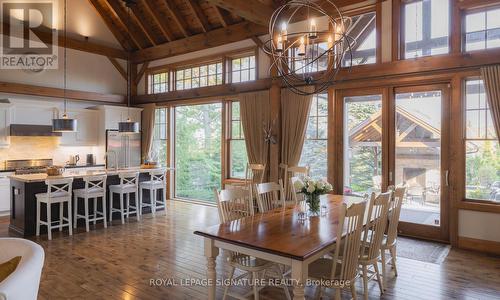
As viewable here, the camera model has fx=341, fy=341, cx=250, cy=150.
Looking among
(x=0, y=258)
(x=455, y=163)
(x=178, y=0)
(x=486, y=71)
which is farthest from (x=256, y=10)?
(x=0, y=258)

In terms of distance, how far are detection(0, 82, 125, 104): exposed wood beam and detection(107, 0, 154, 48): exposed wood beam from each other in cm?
157

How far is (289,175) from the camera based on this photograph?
634 centimetres

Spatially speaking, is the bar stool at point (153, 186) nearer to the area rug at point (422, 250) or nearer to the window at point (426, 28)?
the area rug at point (422, 250)

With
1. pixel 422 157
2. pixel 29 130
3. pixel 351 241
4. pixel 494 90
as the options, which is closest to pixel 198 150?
pixel 29 130

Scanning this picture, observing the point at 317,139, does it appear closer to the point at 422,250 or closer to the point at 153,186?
the point at 422,250

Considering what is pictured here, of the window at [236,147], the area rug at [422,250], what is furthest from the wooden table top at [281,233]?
the window at [236,147]

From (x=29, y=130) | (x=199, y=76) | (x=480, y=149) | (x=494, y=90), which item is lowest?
(x=480, y=149)

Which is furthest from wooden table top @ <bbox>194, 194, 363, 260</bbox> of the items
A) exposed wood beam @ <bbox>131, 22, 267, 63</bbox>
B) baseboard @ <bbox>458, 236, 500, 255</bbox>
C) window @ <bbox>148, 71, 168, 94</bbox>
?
window @ <bbox>148, 71, 168, 94</bbox>

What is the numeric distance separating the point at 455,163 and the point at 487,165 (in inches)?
14.8

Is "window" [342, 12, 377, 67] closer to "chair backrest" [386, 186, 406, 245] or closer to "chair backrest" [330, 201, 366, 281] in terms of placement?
"chair backrest" [386, 186, 406, 245]

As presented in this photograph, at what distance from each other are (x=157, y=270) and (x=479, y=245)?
4265mm

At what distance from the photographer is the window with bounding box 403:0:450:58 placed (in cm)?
494

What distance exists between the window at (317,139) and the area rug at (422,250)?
1.75 metres

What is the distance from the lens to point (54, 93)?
7.87 metres
